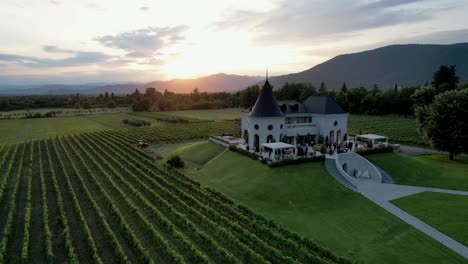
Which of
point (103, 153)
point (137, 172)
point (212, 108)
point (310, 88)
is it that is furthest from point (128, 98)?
point (137, 172)

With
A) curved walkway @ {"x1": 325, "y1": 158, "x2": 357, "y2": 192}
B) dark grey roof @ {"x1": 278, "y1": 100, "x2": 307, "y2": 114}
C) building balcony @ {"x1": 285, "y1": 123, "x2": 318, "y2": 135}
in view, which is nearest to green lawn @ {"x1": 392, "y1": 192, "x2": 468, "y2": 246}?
curved walkway @ {"x1": 325, "y1": 158, "x2": 357, "y2": 192}

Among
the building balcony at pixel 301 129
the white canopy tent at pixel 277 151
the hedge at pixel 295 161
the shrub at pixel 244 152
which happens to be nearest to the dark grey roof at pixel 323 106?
the building balcony at pixel 301 129

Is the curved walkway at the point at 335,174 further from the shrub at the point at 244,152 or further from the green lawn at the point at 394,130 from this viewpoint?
the green lawn at the point at 394,130

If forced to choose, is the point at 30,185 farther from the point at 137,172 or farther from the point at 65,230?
the point at 65,230

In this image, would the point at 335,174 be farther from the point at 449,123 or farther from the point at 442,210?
the point at 449,123

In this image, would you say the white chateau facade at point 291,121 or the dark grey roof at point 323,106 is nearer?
the white chateau facade at point 291,121

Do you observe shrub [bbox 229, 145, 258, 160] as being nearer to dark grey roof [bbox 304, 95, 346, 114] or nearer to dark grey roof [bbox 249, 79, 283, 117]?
dark grey roof [bbox 249, 79, 283, 117]

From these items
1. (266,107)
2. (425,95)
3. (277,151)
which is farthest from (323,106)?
(425,95)
